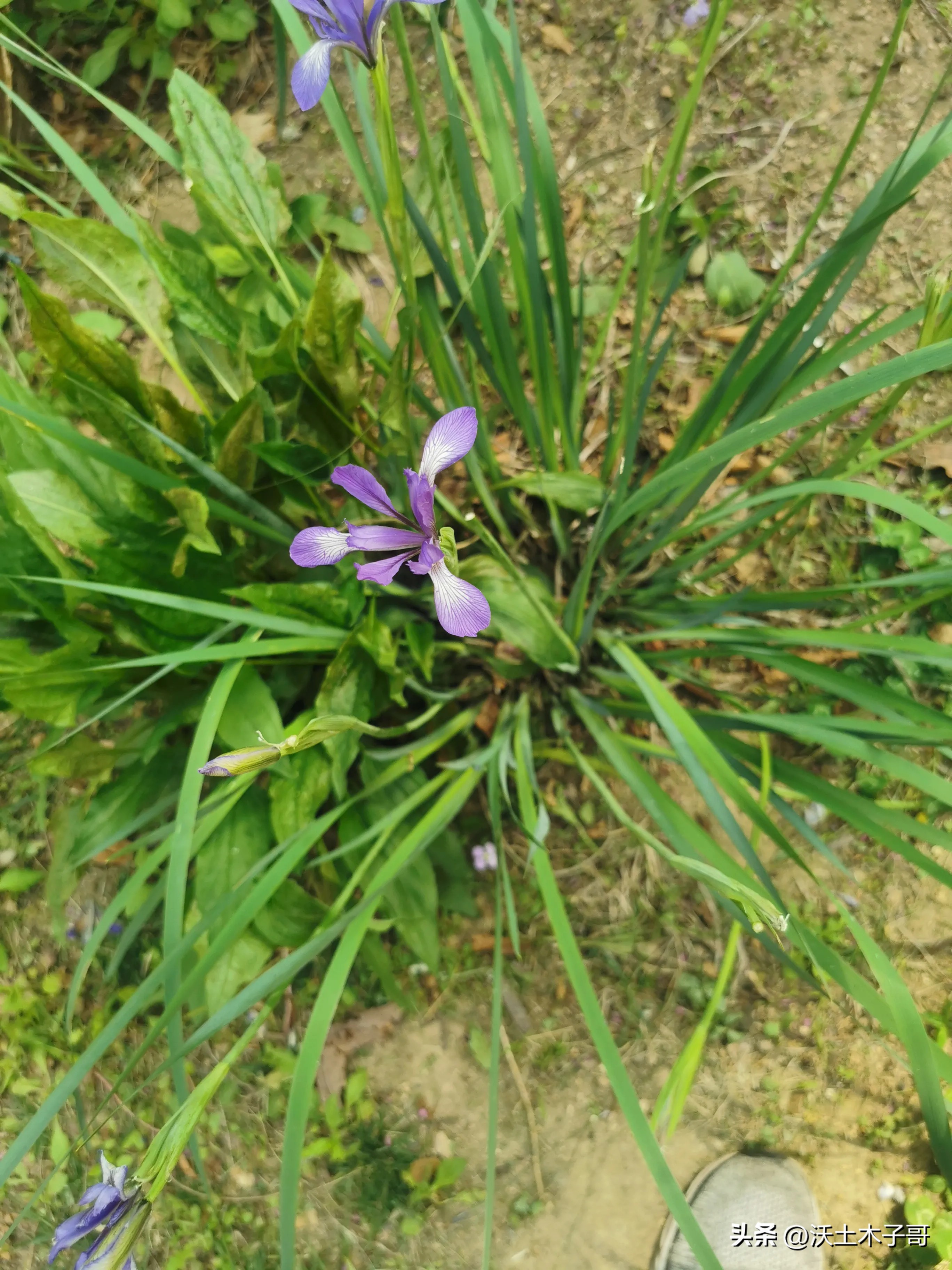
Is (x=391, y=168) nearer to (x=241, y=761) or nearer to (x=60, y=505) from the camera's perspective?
(x=241, y=761)

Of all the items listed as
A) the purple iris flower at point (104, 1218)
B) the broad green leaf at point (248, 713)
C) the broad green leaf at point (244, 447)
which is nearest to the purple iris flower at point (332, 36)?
the broad green leaf at point (244, 447)

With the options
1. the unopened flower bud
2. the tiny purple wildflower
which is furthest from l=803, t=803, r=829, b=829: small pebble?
the unopened flower bud

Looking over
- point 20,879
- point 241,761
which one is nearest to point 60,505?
point 241,761

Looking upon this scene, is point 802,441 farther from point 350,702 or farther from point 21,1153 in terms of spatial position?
point 21,1153

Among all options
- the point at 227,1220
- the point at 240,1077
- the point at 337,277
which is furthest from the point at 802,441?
the point at 227,1220

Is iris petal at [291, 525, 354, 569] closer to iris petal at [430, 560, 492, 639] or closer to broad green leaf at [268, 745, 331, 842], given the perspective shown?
iris petal at [430, 560, 492, 639]
